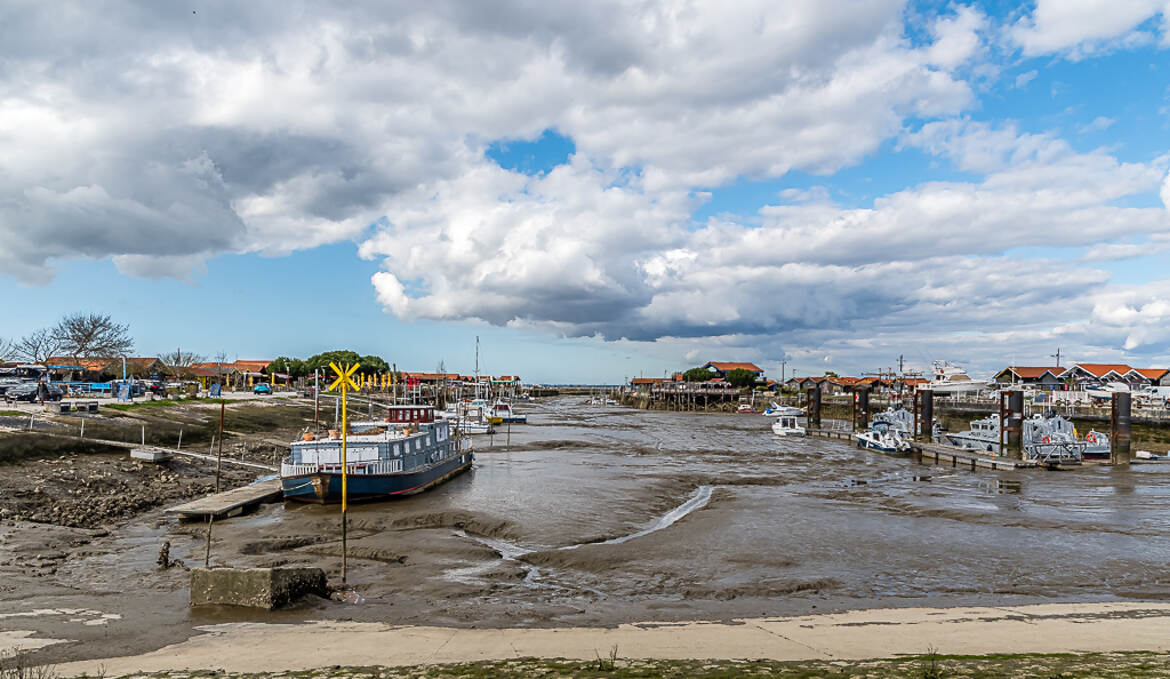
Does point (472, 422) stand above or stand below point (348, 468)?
below

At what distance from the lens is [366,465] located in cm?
2900

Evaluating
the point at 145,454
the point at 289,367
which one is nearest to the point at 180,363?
the point at 289,367

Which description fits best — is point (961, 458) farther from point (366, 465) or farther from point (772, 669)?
point (772, 669)

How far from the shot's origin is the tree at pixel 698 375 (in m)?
179

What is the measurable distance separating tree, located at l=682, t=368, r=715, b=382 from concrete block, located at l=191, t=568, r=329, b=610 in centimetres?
16663

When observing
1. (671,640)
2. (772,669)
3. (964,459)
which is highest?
(772,669)

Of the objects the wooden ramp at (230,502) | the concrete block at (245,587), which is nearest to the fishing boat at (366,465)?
the wooden ramp at (230,502)

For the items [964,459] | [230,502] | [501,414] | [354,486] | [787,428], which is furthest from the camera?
[501,414]

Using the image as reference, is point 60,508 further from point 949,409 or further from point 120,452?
point 949,409

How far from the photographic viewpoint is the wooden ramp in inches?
937

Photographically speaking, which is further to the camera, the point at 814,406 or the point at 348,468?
the point at 814,406

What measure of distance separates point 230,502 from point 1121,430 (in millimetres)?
55992

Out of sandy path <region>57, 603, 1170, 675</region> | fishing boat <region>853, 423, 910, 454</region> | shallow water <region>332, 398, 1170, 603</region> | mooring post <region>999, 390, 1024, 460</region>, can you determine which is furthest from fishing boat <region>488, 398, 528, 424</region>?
sandy path <region>57, 603, 1170, 675</region>

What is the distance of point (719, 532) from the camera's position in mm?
24359
